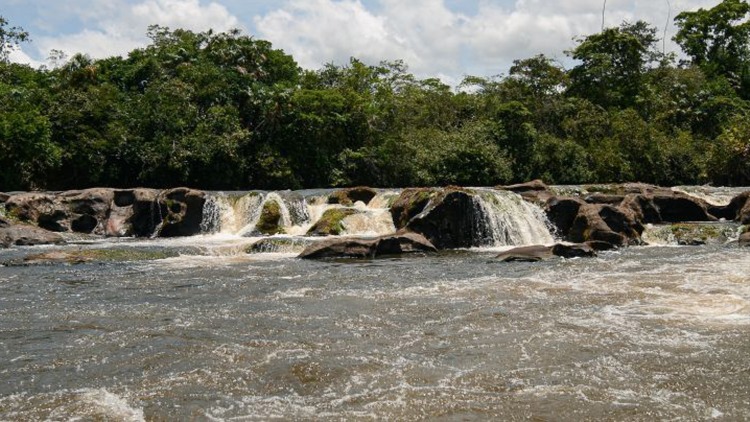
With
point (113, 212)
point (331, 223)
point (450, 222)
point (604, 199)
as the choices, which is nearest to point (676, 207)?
point (604, 199)

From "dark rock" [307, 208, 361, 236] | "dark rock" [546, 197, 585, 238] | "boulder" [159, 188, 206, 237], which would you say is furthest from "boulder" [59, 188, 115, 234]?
"dark rock" [546, 197, 585, 238]

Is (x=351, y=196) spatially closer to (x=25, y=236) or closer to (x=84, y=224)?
(x=84, y=224)

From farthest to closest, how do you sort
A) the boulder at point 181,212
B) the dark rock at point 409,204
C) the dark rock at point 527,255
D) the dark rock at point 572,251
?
the boulder at point 181,212
the dark rock at point 409,204
the dark rock at point 572,251
the dark rock at point 527,255

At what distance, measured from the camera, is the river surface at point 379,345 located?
6672 mm

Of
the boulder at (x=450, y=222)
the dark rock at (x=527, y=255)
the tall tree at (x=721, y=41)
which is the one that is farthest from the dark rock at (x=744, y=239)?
the tall tree at (x=721, y=41)

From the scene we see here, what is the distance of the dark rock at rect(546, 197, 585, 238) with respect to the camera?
22139mm

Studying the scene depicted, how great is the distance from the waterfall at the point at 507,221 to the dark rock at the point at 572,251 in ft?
12.8

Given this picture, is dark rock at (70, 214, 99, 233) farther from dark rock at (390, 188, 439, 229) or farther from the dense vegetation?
dark rock at (390, 188, 439, 229)

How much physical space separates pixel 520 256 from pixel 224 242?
974 centimetres

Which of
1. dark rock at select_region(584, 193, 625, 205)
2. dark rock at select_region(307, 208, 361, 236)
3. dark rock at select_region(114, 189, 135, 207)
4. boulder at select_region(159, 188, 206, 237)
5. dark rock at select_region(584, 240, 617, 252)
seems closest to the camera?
dark rock at select_region(584, 240, 617, 252)

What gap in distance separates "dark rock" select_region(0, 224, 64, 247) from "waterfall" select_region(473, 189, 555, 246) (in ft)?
44.6

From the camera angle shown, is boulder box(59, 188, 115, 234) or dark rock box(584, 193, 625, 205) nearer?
dark rock box(584, 193, 625, 205)

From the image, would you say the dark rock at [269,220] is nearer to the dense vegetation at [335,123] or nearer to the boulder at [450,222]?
the boulder at [450,222]

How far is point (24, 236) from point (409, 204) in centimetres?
1220
